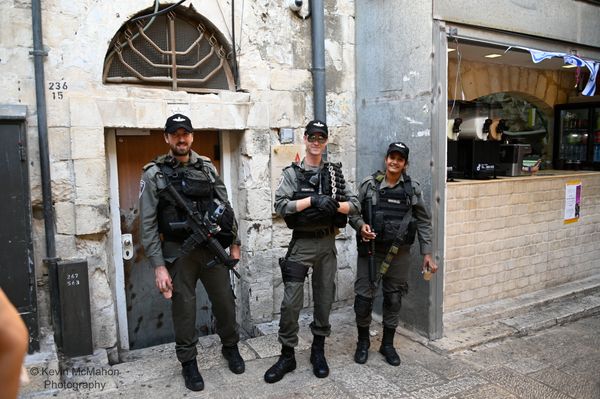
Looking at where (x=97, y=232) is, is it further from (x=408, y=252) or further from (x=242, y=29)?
(x=408, y=252)

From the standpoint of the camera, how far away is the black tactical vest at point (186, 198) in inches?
140

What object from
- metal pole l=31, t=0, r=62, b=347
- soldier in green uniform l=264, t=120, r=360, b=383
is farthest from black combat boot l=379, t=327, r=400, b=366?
metal pole l=31, t=0, r=62, b=347

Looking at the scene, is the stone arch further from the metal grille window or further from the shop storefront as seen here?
the metal grille window

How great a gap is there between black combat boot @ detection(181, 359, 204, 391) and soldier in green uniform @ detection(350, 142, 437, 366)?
4.55 feet

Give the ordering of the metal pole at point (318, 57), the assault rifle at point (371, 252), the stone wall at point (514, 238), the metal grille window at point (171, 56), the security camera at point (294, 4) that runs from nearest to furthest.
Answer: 1. the assault rifle at point (371, 252)
2. the metal grille window at point (171, 56)
3. the security camera at point (294, 4)
4. the metal pole at point (318, 57)
5. the stone wall at point (514, 238)

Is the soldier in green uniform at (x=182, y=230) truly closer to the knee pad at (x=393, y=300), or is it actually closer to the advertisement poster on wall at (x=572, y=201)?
the knee pad at (x=393, y=300)

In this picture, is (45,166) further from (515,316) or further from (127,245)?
(515,316)

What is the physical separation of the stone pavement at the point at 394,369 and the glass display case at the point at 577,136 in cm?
333

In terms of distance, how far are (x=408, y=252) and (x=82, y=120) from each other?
3.07 m

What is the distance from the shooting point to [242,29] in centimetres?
463

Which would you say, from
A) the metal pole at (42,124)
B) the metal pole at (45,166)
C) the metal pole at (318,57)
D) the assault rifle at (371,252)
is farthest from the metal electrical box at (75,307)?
the metal pole at (318,57)

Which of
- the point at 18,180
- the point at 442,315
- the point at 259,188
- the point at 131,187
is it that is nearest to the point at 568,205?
the point at 442,315

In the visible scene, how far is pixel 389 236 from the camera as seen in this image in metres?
3.92

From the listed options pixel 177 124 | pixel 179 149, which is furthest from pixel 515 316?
pixel 177 124
